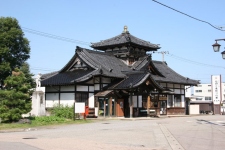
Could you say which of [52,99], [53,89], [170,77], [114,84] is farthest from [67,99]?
[170,77]

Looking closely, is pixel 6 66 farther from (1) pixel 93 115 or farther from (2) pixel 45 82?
(1) pixel 93 115

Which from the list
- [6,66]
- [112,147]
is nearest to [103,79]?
[6,66]

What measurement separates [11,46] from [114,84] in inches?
451

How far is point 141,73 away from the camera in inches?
1329

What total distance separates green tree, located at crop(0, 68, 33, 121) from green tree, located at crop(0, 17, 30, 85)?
8498 millimetres

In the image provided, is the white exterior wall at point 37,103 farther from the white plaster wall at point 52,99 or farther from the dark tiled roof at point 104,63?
the dark tiled roof at point 104,63

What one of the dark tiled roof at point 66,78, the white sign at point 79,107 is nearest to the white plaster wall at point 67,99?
the dark tiled roof at point 66,78

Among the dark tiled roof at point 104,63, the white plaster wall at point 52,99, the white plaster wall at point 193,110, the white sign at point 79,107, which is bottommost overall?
the white plaster wall at point 193,110

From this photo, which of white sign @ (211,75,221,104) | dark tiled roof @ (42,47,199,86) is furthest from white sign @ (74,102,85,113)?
white sign @ (211,75,221,104)

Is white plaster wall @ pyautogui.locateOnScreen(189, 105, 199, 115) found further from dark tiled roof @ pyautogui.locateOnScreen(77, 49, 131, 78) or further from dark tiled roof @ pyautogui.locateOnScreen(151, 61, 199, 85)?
dark tiled roof @ pyautogui.locateOnScreen(77, 49, 131, 78)

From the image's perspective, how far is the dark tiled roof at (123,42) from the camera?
39.8 m

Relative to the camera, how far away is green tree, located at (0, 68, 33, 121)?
21.3 m

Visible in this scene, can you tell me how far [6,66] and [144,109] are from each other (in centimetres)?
1550

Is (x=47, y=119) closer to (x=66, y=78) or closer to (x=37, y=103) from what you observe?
(x=37, y=103)
